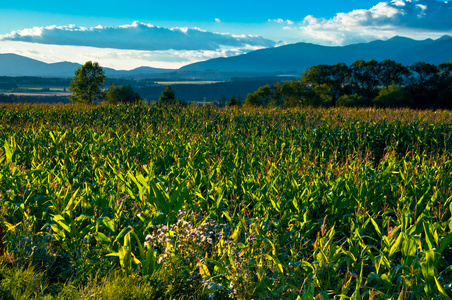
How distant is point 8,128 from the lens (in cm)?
1219

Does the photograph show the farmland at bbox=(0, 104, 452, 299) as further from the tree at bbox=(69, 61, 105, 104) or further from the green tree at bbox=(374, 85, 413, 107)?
the tree at bbox=(69, 61, 105, 104)

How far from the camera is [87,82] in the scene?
7900cm

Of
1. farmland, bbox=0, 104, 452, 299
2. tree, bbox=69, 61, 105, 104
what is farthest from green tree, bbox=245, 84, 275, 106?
farmland, bbox=0, 104, 452, 299

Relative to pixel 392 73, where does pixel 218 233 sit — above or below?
below

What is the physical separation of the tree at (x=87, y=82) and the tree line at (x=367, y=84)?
113 ft

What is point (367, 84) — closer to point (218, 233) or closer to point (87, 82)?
point (87, 82)

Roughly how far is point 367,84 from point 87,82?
58.4 metres

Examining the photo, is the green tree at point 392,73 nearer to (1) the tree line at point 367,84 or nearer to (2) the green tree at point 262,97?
(1) the tree line at point 367,84

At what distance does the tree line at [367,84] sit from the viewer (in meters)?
66.4

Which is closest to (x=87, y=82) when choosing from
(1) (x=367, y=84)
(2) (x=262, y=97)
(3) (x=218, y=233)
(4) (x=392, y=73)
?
(2) (x=262, y=97)

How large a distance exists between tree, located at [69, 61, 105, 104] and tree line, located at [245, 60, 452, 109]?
113ft

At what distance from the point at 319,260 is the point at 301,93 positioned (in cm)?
7396

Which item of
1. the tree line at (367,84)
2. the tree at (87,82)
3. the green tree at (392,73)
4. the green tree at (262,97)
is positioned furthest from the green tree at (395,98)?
the tree at (87,82)

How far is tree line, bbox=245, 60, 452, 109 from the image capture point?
2613 inches
